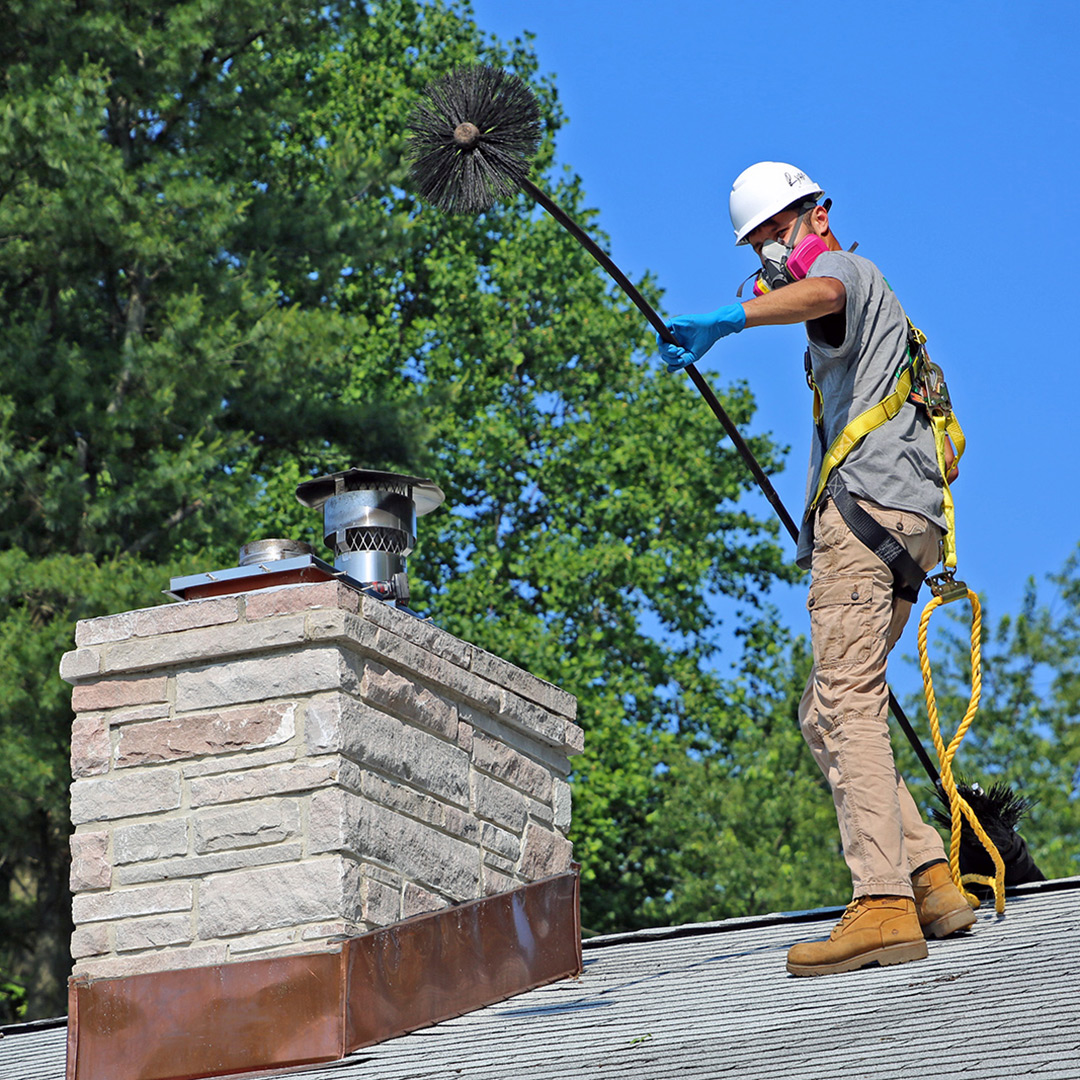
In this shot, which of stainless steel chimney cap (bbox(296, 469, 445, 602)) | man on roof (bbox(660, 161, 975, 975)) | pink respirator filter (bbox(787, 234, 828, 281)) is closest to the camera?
man on roof (bbox(660, 161, 975, 975))

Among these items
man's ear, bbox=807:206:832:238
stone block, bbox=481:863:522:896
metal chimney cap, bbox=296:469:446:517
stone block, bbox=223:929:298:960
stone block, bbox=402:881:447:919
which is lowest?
stone block, bbox=223:929:298:960

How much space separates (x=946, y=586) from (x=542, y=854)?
1.63 m

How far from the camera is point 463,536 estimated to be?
23969 mm

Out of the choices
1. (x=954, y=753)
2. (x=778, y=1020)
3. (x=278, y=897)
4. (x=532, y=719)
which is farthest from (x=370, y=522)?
(x=778, y=1020)

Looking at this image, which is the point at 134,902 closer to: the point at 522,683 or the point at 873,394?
the point at 522,683

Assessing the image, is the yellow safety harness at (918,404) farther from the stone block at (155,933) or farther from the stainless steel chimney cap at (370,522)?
the stone block at (155,933)

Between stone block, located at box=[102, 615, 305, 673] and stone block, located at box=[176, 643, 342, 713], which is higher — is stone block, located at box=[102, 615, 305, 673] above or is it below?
above

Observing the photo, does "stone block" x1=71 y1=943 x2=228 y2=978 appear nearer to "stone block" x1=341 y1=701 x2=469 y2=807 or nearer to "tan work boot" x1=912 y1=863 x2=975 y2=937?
"stone block" x1=341 y1=701 x2=469 y2=807

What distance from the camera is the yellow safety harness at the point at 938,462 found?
4.99 metres

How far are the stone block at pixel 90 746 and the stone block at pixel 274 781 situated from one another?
1.00ft

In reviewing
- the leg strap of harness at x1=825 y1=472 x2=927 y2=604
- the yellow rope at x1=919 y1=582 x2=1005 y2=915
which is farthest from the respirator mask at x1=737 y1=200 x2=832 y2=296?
the yellow rope at x1=919 y1=582 x2=1005 y2=915

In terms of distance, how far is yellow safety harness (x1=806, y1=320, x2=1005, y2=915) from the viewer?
4988 mm

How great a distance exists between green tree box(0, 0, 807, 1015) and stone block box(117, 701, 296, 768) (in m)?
10.3

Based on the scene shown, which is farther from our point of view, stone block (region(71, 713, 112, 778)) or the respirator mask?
the respirator mask
